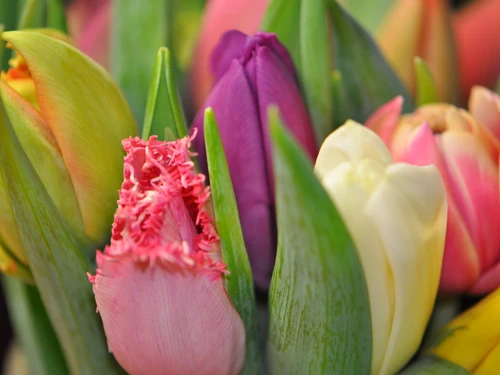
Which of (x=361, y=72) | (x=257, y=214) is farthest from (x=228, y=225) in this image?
(x=361, y=72)

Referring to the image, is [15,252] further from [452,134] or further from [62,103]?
[452,134]

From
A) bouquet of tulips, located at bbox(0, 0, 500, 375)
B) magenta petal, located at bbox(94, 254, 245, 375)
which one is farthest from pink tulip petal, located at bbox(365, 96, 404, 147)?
magenta petal, located at bbox(94, 254, 245, 375)

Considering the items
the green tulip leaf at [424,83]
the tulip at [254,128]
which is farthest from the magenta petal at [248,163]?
the green tulip leaf at [424,83]

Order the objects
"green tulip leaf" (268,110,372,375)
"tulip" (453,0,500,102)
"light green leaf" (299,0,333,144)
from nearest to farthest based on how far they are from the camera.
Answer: "green tulip leaf" (268,110,372,375)
"light green leaf" (299,0,333,144)
"tulip" (453,0,500,102)

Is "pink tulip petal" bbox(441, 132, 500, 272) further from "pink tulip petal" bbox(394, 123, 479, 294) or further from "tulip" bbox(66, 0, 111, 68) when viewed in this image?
"tulip" bbox(66, 0, 111, 68)

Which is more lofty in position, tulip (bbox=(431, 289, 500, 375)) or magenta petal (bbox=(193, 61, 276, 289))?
magenta petal (bbox=(193, 61, 276, 289))

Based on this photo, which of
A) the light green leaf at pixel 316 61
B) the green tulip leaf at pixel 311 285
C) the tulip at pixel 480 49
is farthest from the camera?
the tulip at pixel 480 49

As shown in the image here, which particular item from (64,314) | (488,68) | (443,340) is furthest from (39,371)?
(488,68)

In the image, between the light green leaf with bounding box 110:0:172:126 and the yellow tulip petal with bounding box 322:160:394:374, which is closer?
the yellow tulip petal with bounding box 322:160:394:374

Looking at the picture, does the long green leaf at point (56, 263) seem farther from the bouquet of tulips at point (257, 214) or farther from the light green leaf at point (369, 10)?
the light green leaf at point (369, 10)
